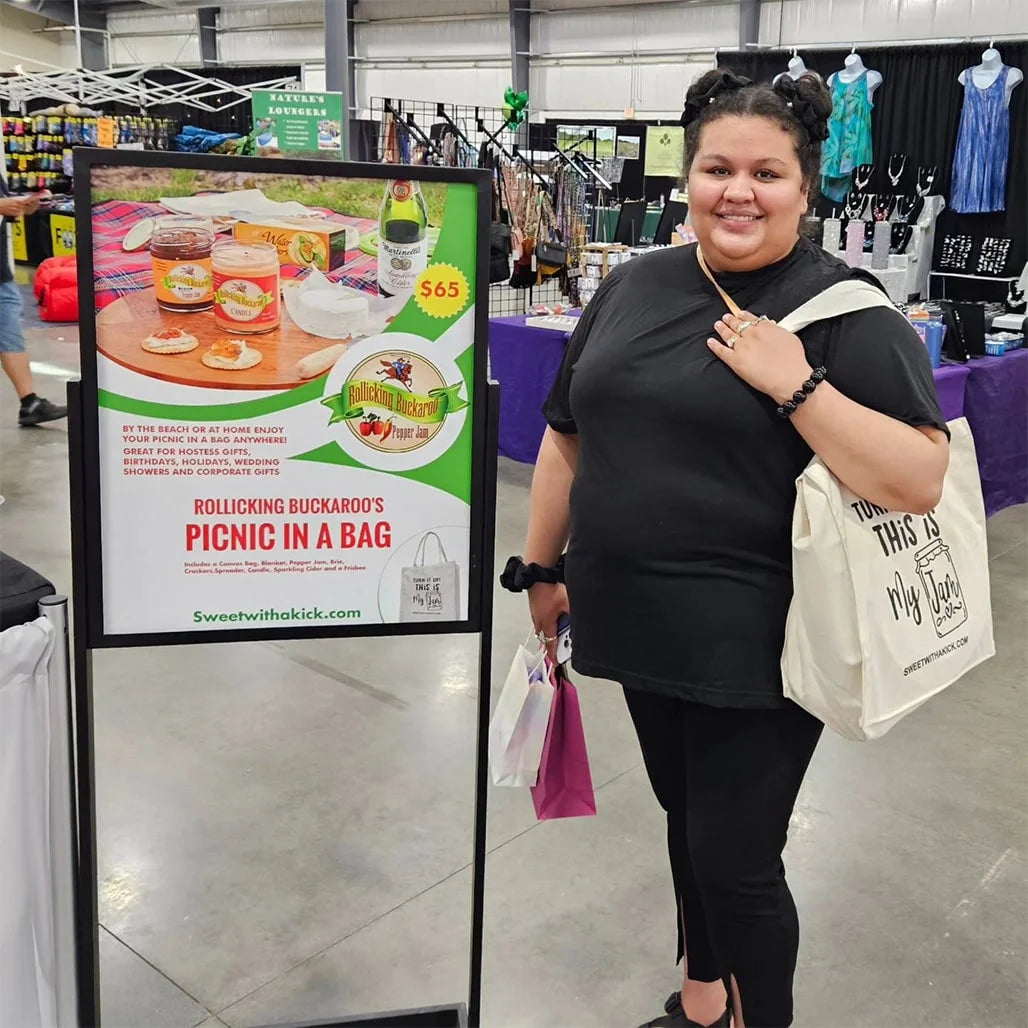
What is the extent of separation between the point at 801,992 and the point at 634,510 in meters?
1.03

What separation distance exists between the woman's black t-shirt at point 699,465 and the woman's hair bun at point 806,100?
147 mm

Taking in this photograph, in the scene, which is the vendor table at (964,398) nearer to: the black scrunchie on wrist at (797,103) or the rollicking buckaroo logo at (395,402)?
the rollicking buckaroo logo at (395,402)

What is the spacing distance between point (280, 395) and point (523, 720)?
0.62m

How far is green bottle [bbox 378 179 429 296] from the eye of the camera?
4.54 ft

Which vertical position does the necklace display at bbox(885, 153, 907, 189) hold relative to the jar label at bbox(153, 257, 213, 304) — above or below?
above

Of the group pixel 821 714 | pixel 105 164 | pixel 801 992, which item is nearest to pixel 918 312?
pixel 801 992

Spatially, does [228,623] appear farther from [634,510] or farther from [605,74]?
[605,74]

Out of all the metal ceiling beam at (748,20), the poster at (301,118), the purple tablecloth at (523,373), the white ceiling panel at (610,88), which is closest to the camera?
the purple tablecloth at (523,373)

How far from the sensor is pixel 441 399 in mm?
1470

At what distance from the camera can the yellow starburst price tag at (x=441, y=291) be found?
1.42 meters

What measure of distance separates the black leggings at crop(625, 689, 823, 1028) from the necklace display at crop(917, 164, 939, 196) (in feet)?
26.8

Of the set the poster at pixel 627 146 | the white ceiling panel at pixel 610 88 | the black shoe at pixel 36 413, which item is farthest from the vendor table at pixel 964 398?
the white ceiling panel at pixel 610 88

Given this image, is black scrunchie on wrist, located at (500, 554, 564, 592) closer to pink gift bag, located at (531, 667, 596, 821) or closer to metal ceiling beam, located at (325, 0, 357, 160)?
pink gift bag, located at (531, 667, 596, 821)

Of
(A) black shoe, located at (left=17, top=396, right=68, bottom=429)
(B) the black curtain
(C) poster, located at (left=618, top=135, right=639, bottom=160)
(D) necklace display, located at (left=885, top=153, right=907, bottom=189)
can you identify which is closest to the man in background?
(A) black shoe, located at (left=17, top=396, right=68, bottom=429)
